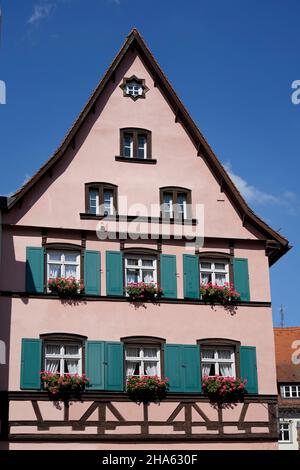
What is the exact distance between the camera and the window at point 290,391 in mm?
46219

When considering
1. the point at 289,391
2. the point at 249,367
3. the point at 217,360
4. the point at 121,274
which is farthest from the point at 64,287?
the point at 289,391

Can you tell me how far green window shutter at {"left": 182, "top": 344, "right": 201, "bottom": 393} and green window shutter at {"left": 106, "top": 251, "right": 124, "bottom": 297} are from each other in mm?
2424

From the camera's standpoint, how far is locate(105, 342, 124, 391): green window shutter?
2153 cm

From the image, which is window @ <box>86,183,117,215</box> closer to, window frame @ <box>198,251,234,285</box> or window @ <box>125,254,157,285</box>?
window @ <box>125,254,157,285</box>

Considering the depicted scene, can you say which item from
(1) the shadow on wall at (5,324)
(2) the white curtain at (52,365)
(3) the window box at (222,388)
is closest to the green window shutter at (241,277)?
(3) the window box at (222,388)

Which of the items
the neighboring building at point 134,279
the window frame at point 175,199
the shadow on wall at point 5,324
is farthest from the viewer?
the window frame at point 175,199

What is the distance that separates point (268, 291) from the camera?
23750 mm

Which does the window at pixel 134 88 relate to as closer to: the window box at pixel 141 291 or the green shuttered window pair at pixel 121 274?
the green shuttered window pair at pixel 121 274

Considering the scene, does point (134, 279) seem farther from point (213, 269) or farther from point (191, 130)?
point (191, 130)

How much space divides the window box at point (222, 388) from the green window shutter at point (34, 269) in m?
5.22

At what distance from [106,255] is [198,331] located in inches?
132

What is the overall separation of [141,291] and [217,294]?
2234 millimetres
